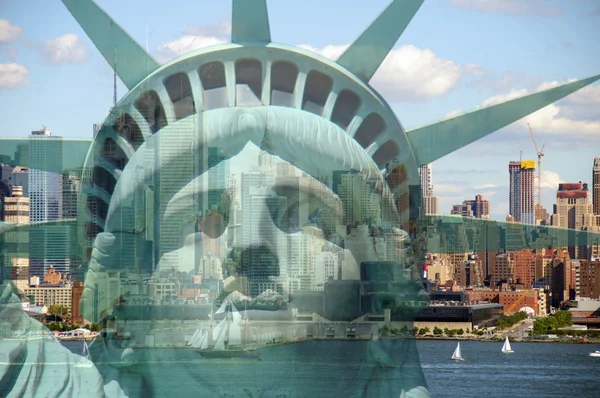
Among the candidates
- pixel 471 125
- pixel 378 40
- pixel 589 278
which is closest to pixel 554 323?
pixel 589 278

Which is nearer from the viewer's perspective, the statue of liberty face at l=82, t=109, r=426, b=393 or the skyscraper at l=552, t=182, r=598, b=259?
the statue of liberty face at l=82, t=109, r=426, b=393

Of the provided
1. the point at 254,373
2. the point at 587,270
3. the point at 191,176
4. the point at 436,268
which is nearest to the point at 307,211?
the point at 191,176

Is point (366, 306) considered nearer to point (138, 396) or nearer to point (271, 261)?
point (271, 261)

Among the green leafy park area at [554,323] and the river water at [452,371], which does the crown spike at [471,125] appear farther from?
the green leafy park area at [554,323]

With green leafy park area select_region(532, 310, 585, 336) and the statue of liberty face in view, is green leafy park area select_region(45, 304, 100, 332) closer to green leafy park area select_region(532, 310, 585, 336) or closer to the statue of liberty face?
the statue of liberty face

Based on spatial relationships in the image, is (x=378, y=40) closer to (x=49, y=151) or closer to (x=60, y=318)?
(x=49, y=151)

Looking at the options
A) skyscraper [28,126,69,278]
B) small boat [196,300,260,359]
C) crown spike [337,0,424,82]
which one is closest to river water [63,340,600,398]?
small boat [196,300,260,359]
